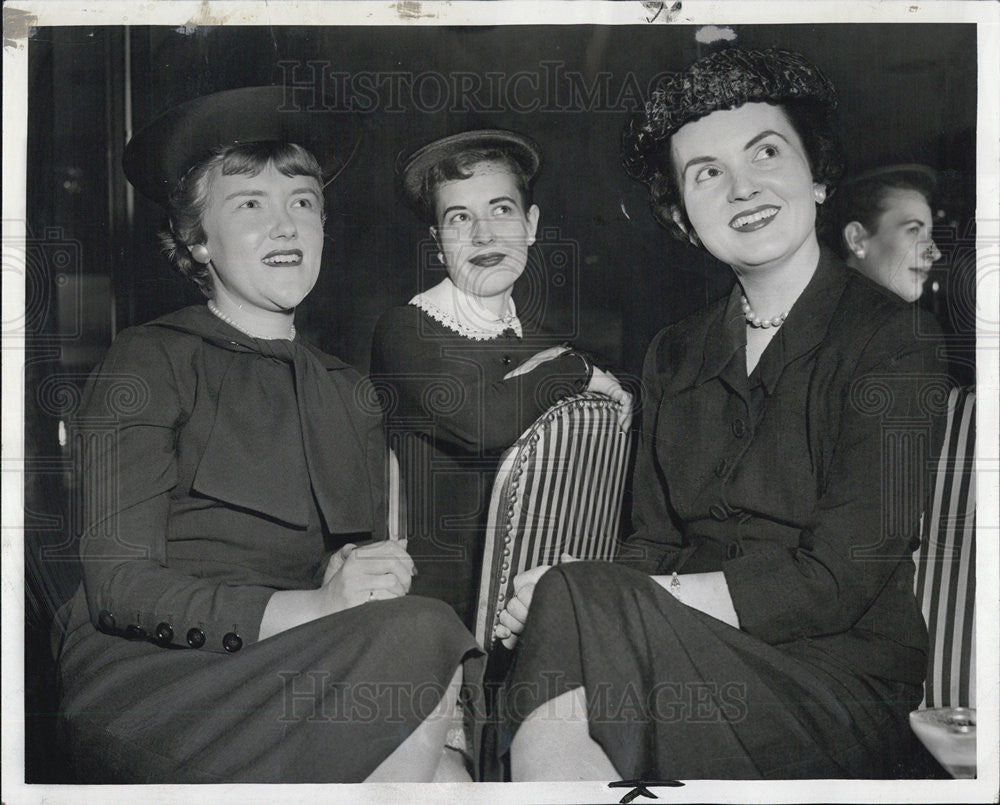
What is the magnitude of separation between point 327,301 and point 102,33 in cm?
110

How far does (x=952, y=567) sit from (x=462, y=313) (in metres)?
1.67

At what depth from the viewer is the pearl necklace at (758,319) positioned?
321 centimetres

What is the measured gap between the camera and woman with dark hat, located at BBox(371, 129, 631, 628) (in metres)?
3.18

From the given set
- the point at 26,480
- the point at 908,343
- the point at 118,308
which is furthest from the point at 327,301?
the point at 908,343

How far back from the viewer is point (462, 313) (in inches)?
127

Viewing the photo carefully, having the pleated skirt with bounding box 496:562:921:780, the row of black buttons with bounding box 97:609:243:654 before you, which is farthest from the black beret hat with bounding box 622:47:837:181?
the row of black buttons with bounding box 97:609:243:654

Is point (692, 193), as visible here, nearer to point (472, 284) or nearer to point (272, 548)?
point (472, 284)

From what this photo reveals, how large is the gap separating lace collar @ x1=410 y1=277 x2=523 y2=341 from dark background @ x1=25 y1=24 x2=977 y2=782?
0.15 feet

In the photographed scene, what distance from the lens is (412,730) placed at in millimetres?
3129

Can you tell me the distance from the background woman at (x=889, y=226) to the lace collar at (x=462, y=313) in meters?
1.03

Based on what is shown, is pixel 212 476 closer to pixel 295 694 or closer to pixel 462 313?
pixel 295 694

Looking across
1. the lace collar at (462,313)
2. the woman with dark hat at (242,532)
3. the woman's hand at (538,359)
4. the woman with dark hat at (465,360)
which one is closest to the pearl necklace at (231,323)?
the woman with dark hat at (242,532)

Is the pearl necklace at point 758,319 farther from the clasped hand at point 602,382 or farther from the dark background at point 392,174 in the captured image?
the clasped hand at point 602,382

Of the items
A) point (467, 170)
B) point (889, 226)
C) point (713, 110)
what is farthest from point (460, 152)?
point (889, 226)
